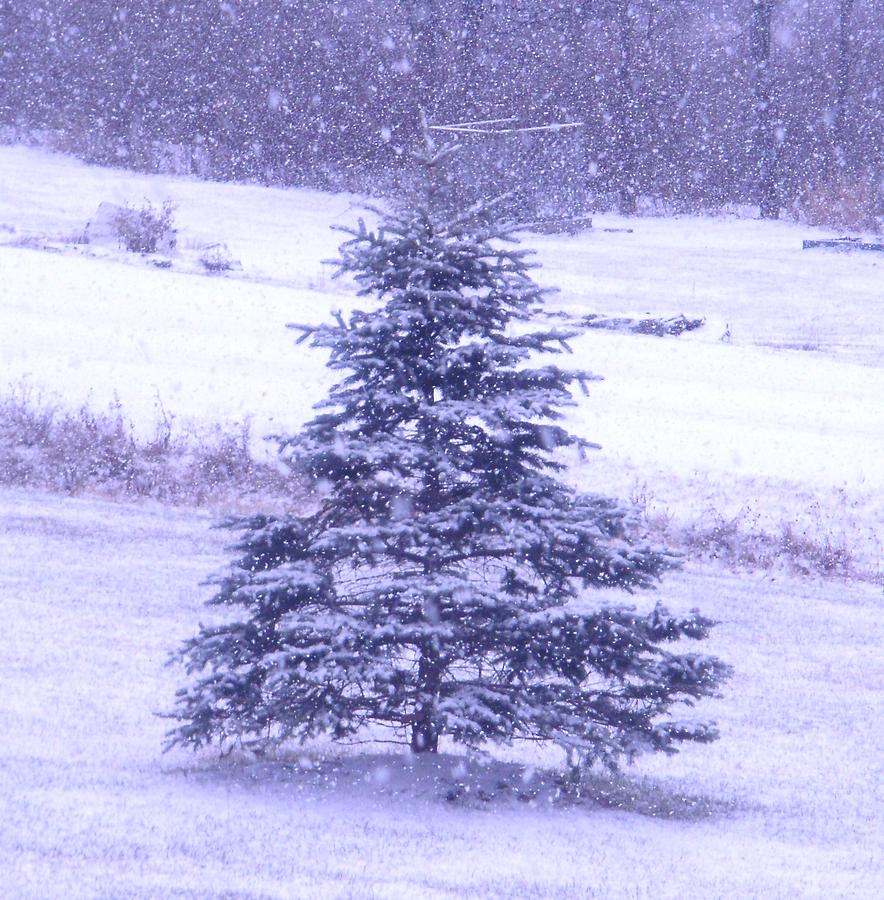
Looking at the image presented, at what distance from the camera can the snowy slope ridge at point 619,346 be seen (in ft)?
55.6

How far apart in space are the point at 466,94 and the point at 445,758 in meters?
36.8

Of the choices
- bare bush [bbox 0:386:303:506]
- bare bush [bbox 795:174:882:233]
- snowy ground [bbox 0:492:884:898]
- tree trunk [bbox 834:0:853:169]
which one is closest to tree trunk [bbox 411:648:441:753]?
snowy ground [bbox 0:492:884:898]

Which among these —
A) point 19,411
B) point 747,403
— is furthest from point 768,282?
point 19,411

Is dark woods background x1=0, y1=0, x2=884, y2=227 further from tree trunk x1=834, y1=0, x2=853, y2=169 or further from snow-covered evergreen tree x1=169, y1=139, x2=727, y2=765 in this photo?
snow-covered evergreen tree x1=169, y1=139, x2=727, y2=765

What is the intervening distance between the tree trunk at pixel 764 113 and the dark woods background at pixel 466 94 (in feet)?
0.22

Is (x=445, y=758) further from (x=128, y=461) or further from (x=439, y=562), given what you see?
(x=128, y=461)

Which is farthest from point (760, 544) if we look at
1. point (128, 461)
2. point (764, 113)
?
point (764, 113)

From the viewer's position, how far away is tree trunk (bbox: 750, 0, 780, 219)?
1570 inches

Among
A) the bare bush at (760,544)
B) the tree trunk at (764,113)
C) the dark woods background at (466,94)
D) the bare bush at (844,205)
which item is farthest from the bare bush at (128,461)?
the tree trunk at (764,113)

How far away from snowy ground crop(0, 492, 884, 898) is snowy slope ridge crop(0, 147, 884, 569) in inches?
182

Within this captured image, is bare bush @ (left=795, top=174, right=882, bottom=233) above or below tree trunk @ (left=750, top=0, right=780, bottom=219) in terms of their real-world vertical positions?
below

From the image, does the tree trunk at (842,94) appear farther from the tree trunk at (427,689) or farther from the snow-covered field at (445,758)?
the tree trunk at (427,689)

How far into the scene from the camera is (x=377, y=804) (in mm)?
7102

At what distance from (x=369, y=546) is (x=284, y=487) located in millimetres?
8823
